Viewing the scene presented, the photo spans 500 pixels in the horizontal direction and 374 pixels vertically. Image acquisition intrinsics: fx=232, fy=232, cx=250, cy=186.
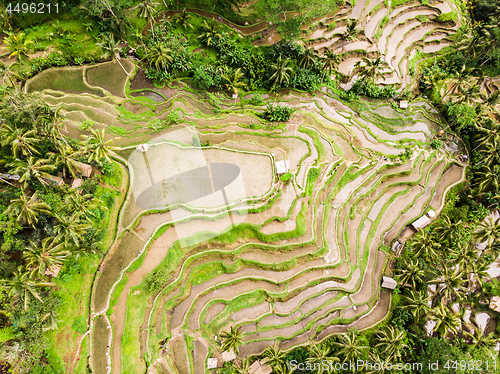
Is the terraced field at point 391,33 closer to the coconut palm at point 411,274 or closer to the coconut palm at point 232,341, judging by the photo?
the coconut palm at point 411,274

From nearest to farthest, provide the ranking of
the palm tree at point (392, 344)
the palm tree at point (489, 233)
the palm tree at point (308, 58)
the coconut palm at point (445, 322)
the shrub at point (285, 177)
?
1. the coconut palm at point (445, 322)
2. the palm tree at point (392, 344)
3. the palm tree at point (489, 233)
4. the shrub at point (285, 177)
5. the palm tree at point (308, 58)

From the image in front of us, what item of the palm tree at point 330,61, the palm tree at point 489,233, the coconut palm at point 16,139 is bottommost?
the palm tree at point 489,233

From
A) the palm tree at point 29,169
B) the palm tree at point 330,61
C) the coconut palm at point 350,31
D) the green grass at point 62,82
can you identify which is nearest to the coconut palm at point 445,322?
the palm tree at point 330,61

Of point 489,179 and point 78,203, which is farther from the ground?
point 78,203

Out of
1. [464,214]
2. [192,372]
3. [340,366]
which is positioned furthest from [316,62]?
[192,372]

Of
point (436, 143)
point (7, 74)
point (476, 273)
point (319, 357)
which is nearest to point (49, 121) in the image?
point (7, 74)

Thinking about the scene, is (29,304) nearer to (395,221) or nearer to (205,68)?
(205,68)

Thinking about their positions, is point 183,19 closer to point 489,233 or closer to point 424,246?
point 424,246
